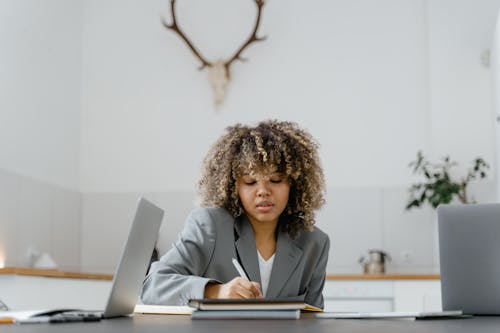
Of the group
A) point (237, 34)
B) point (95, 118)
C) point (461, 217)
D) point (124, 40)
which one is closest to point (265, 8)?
point (237, 34)

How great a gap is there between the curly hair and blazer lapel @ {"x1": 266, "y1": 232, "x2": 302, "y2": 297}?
0.14 ft

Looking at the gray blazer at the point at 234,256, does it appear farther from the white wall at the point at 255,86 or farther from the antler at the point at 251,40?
the antler at the point at 251,40

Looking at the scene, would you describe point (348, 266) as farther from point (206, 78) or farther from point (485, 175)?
point (206, 78)

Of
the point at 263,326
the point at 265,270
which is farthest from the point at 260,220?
the point at 263,326

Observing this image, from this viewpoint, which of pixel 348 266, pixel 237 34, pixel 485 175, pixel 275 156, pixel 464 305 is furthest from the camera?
pixel 237 34

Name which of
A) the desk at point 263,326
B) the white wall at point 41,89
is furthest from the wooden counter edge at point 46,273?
the desk at point 263,326

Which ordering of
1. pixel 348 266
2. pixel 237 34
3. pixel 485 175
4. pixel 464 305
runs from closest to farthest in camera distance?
pixel 464 305
pixel 485 175
pixel 348 266
pixel 237 34

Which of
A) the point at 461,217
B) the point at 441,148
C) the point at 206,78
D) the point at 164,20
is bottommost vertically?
the point at 461,217

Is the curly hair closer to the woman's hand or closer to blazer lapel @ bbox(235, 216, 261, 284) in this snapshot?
blazer lapel @ bbox(235, 216, 261, 284)

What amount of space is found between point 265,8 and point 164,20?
2.17ft

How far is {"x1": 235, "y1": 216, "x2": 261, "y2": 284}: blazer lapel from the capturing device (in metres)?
2.13

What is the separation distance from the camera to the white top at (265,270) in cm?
216

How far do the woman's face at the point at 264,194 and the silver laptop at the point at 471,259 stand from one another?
61cm

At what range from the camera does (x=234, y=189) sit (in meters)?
2.26
